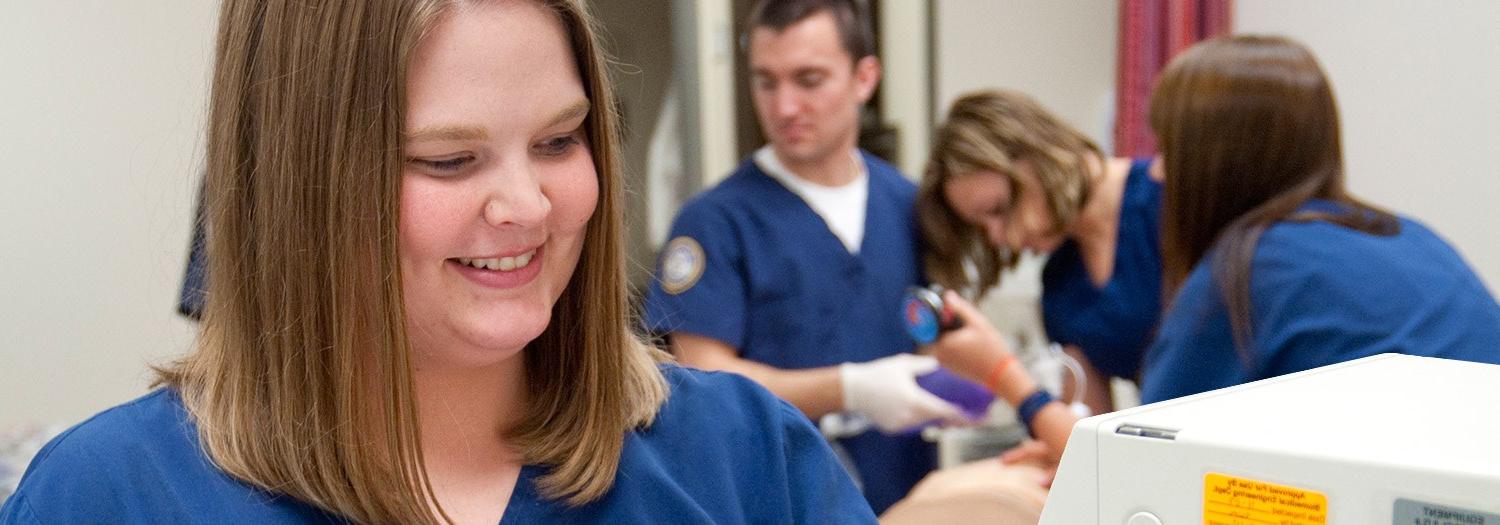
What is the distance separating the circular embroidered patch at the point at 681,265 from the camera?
7.23 feet

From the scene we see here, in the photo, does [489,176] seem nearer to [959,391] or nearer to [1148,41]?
[959,391]

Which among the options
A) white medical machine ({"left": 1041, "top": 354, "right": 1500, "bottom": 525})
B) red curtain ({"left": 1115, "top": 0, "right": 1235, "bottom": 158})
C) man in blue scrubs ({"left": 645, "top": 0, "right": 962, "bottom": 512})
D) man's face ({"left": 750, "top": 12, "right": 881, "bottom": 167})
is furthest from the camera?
red curtain ({"left": 1115, "top": 0, "right": 1235, "bottom": 158})

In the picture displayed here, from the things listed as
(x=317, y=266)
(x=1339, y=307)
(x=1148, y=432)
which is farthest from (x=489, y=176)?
(x=1339, y=307)

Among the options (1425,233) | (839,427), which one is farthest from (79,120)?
(1425,233)

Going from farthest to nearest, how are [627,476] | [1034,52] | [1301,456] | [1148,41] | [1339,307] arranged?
[1034,52]
[1148,41]
[1339,307]
[627,476]
[1301,456]

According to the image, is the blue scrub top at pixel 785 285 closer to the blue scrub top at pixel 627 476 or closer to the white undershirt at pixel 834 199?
the white undershirt at pixel 834 199

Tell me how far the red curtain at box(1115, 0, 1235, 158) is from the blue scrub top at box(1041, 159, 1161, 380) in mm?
507

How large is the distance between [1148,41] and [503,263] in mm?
2106

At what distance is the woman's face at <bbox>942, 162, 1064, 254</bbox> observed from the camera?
222 centimetres

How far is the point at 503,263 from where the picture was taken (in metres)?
0.97

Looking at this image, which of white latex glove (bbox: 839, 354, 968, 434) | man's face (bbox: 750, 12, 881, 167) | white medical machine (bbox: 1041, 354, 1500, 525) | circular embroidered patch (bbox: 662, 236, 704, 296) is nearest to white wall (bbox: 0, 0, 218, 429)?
circular embroidered patch (bbox: 662, 236, 704, 296)

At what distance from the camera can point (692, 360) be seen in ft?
7.39

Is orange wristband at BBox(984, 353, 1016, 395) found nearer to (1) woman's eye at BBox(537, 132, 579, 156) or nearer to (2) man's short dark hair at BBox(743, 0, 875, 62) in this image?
(2) man's short dark hair at BBox(743, 0, 875, 62)

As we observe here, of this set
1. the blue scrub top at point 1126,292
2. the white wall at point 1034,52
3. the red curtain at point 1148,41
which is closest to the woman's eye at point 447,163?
Result: the blue scrub top at point 1126,292
